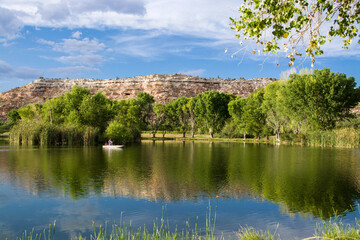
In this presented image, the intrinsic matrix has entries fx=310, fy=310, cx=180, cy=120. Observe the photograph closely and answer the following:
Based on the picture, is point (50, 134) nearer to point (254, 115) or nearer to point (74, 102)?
point (74, 102)

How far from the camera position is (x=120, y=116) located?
56688 mm

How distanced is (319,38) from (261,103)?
2073 inches

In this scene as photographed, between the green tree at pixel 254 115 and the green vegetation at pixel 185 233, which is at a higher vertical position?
the green tree at pixel 254 115

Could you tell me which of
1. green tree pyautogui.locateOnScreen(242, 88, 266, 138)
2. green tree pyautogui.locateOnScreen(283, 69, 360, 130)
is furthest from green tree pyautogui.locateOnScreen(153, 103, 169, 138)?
green tree pyautogui.locateOnScreen(283, 69, 360, 130)

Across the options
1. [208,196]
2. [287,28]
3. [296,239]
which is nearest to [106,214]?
[208,196]

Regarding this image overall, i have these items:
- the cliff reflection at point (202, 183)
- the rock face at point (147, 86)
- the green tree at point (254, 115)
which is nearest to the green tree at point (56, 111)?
the cliff reflection at point (202, 183)

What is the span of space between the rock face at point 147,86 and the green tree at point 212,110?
44.4 meters

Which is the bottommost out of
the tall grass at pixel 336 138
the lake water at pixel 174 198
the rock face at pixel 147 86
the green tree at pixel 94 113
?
the lake water at pixel 174 198

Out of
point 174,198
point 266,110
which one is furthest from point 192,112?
point 174,198

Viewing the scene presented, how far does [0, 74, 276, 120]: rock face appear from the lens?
11738 cm

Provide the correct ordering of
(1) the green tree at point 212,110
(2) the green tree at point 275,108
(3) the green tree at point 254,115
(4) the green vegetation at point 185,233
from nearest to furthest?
(4) the green vegetation at point 185,233 → (2) the green tree at point 275,108 → (3) the green tree at point 254,115 → (1) the green tree at point 212,110

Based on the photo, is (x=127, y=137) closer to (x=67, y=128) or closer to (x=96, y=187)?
(x=67, y=128)

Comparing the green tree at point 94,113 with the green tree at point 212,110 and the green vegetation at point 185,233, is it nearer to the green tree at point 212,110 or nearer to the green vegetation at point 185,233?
the green tree at point 212,110

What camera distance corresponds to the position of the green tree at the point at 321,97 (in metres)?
45.4
